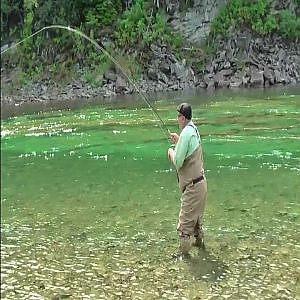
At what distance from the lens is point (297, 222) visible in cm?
859

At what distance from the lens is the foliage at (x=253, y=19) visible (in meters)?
47.2

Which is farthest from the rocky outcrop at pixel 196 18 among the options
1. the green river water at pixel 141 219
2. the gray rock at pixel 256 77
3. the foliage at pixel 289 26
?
the green river water at pixel 141 219

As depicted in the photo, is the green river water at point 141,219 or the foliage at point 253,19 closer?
the green river water at point 141,219

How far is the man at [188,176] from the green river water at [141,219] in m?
0.38

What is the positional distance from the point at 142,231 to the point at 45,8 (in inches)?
1619

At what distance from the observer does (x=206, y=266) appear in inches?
275

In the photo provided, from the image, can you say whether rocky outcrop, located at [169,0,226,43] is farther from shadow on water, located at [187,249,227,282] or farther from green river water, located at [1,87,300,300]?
shadow on water, located at [187,249,227,282]

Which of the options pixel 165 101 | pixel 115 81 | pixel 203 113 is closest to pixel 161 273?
pixel 203 113

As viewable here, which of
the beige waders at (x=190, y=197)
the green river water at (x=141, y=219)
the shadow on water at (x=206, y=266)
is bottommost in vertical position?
the shadow on water at (x=206, y=266)

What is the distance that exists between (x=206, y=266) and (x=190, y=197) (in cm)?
88

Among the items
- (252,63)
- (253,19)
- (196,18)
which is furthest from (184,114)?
(196,18)

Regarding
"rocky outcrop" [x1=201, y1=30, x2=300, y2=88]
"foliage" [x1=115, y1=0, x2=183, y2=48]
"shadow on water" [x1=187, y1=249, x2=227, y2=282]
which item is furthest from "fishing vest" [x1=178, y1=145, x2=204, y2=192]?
"foliage" [x1=115, y1=0, x2=183, y2=48]

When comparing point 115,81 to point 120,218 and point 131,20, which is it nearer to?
point 131,20

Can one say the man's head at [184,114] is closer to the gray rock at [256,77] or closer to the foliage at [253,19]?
the gray rock at [256,77]
